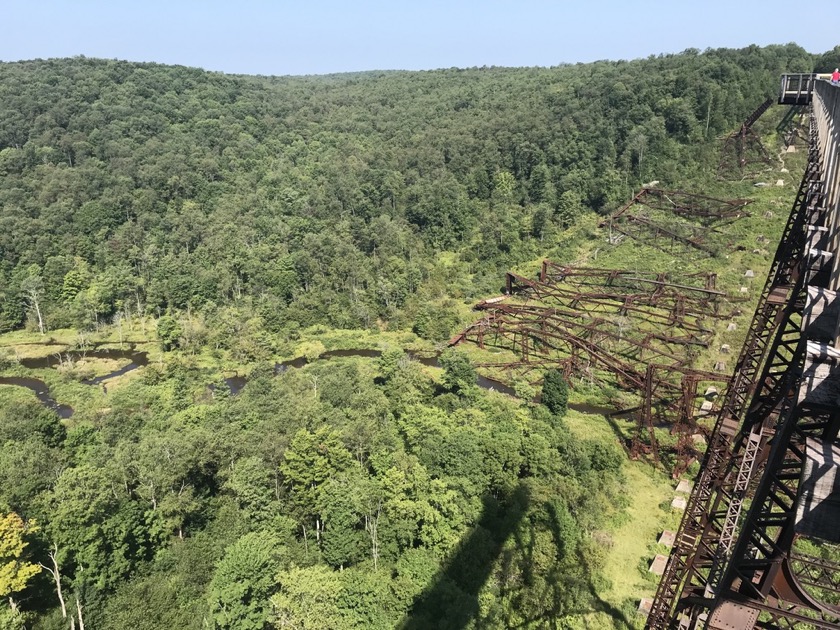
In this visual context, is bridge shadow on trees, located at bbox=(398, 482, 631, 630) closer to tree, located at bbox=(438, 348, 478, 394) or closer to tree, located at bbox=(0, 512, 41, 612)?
tree, located at bbox=(438, 348, 478, 394)

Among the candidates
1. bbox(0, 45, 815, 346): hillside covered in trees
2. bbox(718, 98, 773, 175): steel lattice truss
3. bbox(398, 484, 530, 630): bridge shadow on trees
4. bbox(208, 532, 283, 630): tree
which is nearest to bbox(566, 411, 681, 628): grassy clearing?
bbox(398, 484, 530, 630): bridge shadow on trees

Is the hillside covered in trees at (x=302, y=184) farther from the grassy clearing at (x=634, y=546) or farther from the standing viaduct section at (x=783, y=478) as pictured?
the standing viaduct section at (x=783, y=478)

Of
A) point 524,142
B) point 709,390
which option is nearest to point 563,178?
point 524,142

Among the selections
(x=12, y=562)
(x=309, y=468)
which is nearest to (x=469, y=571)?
(x=309, y=468)

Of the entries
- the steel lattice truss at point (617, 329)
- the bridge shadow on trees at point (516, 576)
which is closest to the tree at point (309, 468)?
the bridge shadow on trees at point (516, 576)

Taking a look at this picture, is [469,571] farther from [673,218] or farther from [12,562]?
[673,218]

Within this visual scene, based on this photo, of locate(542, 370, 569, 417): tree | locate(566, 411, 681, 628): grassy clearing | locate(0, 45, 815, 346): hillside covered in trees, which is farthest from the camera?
locate(0, 45, 815, 346): hillside covered in trees
